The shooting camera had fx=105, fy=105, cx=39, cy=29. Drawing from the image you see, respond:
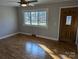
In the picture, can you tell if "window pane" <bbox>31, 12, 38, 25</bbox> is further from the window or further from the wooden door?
the wooden door

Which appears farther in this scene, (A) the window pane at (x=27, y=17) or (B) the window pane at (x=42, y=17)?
(A) the window pane at (x=27, y=17)

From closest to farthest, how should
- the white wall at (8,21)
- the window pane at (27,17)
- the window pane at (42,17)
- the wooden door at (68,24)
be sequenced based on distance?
the wooden door at (68,24) < the white wall at (8,21) < the window pane at (42,17) < the window pane at (27,17)

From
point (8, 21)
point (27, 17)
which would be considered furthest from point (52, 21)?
point (8, 21)

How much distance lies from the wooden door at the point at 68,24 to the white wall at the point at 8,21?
3.47 metres

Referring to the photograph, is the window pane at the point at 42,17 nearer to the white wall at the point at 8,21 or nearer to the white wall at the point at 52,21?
the white wall at the point at 52,21

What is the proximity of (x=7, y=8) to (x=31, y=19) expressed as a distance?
1773 mm

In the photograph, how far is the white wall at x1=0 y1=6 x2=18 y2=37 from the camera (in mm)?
6695

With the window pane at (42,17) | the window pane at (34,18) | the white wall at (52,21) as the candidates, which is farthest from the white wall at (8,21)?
the window pane at (42,17)

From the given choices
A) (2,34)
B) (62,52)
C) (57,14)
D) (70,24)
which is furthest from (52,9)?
(2,34)

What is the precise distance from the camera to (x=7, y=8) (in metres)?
6.98

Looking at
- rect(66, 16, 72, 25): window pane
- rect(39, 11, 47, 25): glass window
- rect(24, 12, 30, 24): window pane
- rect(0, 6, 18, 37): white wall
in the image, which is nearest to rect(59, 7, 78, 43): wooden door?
rect(66, 16, 72, 25): window pane

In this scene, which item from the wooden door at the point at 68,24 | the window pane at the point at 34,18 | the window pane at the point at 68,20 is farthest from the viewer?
the window pane at the point at 34,18

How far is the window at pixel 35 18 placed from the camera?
6828 mm

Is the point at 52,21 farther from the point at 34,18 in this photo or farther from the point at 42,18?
the point at 34,18
